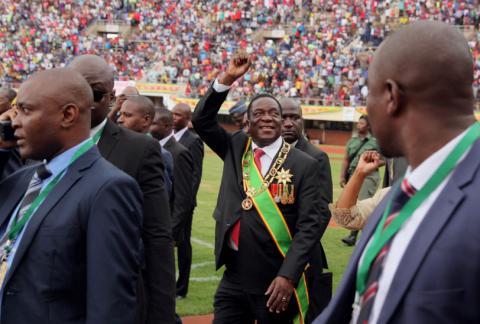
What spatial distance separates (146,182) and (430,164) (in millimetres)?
1981

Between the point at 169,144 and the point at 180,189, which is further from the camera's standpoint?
the point at 169,144

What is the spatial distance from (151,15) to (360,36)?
580 inches

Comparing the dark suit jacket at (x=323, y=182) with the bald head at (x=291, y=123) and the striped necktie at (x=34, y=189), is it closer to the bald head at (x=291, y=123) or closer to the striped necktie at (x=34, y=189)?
the bald head at (x=291, y=123)

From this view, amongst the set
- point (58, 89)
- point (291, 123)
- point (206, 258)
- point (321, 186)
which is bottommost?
point (206, 258)

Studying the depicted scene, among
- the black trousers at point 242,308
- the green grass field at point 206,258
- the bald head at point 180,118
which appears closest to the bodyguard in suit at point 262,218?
the black trousers at point 242,308

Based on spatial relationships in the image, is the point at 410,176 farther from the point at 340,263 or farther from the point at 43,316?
the point at 340,263

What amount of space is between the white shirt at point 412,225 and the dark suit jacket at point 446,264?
0.11ft

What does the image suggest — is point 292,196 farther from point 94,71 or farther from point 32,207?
point 32,207

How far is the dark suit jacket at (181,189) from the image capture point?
7.35m

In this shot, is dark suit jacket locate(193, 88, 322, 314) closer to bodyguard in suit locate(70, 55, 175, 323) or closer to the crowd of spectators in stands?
bodyguard in suit locate(70, 55, 175, 323)

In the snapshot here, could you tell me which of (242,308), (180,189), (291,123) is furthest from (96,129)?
(180,189)

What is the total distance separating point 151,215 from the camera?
3646 millimetres

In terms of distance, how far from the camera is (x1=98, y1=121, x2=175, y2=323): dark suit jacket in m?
3.62

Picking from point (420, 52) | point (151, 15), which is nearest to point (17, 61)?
point (151, 15)
